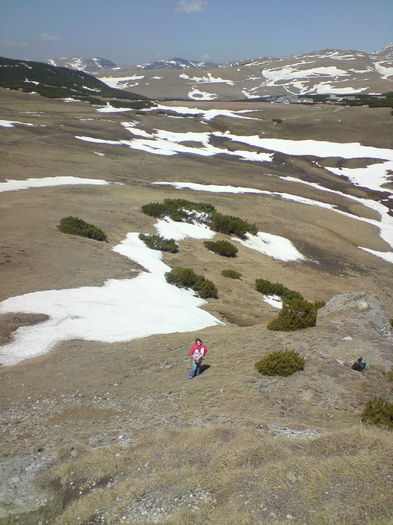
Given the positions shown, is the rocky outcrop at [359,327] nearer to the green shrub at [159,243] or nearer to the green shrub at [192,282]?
the green shrub at [192,282]

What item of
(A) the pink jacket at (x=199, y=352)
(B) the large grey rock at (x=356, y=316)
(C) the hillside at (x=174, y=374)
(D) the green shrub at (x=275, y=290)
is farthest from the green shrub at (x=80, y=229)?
(A) the pink jacket at (x=199, y=352)

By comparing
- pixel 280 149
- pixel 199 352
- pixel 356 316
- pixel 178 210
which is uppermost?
pixel 280 149

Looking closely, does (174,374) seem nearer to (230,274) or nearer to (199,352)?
(199,352)

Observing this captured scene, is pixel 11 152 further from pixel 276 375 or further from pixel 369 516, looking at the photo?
pixel 369 516

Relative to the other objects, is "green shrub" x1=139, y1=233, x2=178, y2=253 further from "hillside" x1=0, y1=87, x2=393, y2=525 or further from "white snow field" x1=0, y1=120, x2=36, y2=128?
"white snow field" x1=0, y1=120, x2=36, y2=128

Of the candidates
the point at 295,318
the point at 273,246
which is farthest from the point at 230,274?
the point at 295,318

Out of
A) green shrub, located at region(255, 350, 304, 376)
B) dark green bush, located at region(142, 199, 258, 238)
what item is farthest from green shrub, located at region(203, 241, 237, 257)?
green shrub, located at region(255, 350, 304, 376)
